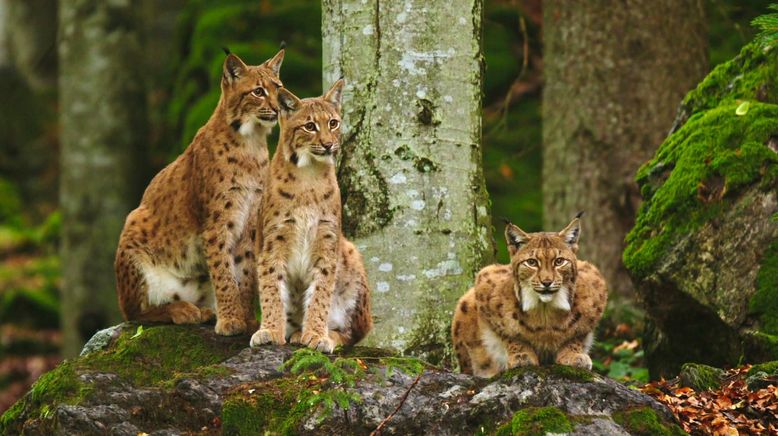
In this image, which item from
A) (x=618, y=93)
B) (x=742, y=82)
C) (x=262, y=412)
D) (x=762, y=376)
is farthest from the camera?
(x=618, y=93)

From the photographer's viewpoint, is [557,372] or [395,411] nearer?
[395,411]

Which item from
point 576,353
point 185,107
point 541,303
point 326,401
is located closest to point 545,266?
point 541,303

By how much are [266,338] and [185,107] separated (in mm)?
10441

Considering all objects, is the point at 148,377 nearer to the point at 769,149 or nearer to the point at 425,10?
the point at 425,10

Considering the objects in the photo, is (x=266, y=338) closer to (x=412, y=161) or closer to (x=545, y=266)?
(x=545, y=266)

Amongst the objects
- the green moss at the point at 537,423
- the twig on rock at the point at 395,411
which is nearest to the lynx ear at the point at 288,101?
the twig on rock at the point at 395,411

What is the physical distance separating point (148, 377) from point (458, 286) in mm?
2392

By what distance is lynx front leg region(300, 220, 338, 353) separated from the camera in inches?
278

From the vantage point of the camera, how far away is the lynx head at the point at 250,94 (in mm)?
7523

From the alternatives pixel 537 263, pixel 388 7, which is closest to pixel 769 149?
pixel 537 263

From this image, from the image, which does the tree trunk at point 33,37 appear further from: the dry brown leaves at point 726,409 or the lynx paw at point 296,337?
the dry brown leaves at point 726,409

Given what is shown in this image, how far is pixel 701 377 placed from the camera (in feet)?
22.3

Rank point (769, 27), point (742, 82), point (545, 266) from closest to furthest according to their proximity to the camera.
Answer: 1. point (769, 27)
2. point (545, 266)
3. point (742, 82)

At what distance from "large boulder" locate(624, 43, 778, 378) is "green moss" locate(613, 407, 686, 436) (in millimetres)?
1763
